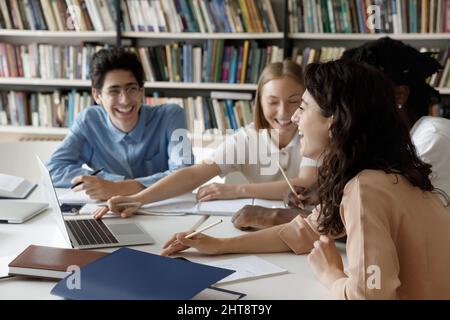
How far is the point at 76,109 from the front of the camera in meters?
3.88

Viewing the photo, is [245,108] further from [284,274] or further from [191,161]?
[284,274]

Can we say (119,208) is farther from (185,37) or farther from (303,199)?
(185,37)

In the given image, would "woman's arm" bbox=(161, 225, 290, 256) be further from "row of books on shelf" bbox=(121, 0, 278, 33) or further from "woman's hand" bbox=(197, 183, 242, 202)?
"row of books on shelf" bbox=(121, 0, 278, 33)

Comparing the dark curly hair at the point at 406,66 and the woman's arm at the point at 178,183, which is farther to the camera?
the woman's arm at the point at 178,183

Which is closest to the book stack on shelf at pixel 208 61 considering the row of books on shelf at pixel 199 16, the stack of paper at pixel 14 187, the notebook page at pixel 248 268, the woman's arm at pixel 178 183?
the row of books on shelf at pixel 199 16

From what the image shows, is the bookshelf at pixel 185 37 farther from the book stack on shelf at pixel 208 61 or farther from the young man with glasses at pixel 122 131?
the young man with glasses at pixel 122 131

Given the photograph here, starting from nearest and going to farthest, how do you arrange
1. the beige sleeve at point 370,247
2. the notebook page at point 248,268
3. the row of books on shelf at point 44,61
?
the beige sleeve at point 370,247, the notebook page at point 248,268, the row of books on shelf at point 44,61

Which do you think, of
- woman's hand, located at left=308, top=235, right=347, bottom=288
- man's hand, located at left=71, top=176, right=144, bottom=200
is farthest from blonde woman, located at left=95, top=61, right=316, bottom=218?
woman's hand, located at left=308, top=235, right=347, bottom=288

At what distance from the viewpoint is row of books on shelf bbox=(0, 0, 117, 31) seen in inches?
146

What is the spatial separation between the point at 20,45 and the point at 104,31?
617mm

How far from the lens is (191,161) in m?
2.38

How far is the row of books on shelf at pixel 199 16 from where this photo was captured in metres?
3.56

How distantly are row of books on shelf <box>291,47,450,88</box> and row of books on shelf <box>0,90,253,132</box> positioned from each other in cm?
39

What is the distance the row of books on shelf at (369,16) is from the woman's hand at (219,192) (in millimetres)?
1810
